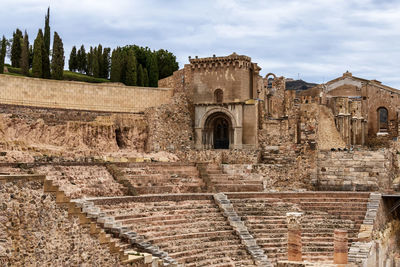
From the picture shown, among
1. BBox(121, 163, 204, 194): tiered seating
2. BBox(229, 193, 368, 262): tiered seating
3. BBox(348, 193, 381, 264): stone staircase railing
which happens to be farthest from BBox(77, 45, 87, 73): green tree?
BBox(348, 193, 381, 264): stone staircase railing

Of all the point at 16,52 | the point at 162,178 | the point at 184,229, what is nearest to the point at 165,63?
the point at 16,52

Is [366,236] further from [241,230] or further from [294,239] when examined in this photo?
[241,230]

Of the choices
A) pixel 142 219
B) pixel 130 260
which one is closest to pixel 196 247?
pixel 142 219

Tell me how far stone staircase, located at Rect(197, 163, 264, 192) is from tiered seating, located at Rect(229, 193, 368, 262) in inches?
103

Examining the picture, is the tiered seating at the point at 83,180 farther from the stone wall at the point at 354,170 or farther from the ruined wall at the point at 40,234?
the stone wall at the point at 354,170

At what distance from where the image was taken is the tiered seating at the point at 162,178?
30.2 meters

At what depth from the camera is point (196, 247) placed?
24.2 metres

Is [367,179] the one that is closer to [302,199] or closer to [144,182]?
[302,199]

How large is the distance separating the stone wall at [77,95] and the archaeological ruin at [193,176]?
0.08m

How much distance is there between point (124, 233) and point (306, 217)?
33.9 feet

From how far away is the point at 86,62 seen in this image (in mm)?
58594

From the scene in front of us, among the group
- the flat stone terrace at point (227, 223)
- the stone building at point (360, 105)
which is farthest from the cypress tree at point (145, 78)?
the flat stone terrace at point (227, 223)

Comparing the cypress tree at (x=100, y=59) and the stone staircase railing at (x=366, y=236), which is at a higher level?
the cypress tree at (x=100, y=59)

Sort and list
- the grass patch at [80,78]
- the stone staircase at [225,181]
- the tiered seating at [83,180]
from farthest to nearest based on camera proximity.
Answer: the grass patch at [80,78], the stone staircase at [225,181], the tiered seating at [83,180]
